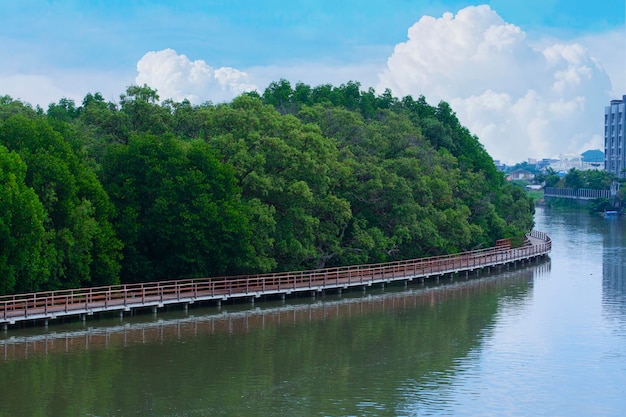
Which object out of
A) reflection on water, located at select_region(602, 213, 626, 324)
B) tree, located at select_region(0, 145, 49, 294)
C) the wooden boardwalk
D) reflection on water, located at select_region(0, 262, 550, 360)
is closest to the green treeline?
tree, located at select_region(0, 145, 49, 294)

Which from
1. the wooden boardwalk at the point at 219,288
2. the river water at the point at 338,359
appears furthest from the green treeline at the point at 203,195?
the river water at the point at 338,359

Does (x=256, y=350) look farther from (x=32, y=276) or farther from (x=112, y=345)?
(x=32, y=276)

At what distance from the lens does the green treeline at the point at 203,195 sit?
2083 inches

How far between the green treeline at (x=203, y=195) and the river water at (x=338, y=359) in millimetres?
3371

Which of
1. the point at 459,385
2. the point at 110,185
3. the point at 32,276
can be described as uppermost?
the point at 110,185

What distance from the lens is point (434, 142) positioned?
10488 cm

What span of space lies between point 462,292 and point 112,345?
29446 millimetres

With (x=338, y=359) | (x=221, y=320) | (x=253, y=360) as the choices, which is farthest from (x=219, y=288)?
(x=338, y=359)

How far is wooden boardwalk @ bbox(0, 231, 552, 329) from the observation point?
166 feet

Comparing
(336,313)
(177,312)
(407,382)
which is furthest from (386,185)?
(407,382)

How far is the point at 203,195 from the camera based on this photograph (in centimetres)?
5866

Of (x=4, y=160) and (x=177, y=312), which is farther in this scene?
(x=177, y=312)

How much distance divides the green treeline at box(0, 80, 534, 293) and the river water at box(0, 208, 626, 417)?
3371mm

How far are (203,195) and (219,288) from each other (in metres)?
5.57
